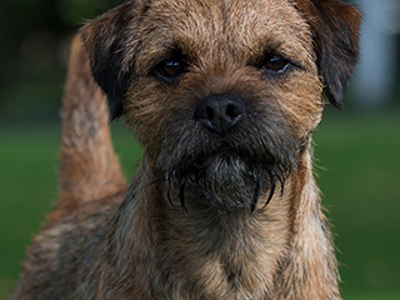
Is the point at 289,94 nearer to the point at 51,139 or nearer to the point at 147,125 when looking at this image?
the point at 147,125

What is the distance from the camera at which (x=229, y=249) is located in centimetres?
366

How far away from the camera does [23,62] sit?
1384 inches

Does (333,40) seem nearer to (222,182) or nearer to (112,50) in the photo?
(222,182)

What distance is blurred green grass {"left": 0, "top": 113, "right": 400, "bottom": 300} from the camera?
7.62 metres

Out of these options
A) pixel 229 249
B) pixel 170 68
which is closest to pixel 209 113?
pixel 170 68

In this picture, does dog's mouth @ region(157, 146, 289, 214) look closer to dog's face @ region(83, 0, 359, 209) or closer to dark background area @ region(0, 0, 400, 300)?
dog's face @ region(83, 0, 359, 209)

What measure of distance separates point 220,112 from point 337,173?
389 inches

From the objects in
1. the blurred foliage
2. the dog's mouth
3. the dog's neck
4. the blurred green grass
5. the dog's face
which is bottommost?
the blurred foliage

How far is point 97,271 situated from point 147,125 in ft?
3.27

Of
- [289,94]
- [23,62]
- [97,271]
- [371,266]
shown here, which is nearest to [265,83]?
[289,94]

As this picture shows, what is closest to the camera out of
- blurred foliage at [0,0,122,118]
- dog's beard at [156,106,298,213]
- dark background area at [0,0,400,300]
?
dog's beard at [156,106,298,213]

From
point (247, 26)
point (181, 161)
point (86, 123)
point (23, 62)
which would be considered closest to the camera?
point (181, 161)

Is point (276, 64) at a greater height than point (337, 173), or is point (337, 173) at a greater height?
point (276, 64)

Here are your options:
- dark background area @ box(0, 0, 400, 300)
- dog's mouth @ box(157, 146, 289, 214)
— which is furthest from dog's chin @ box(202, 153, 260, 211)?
dark background area @ box(0, 0, 400, 300)
